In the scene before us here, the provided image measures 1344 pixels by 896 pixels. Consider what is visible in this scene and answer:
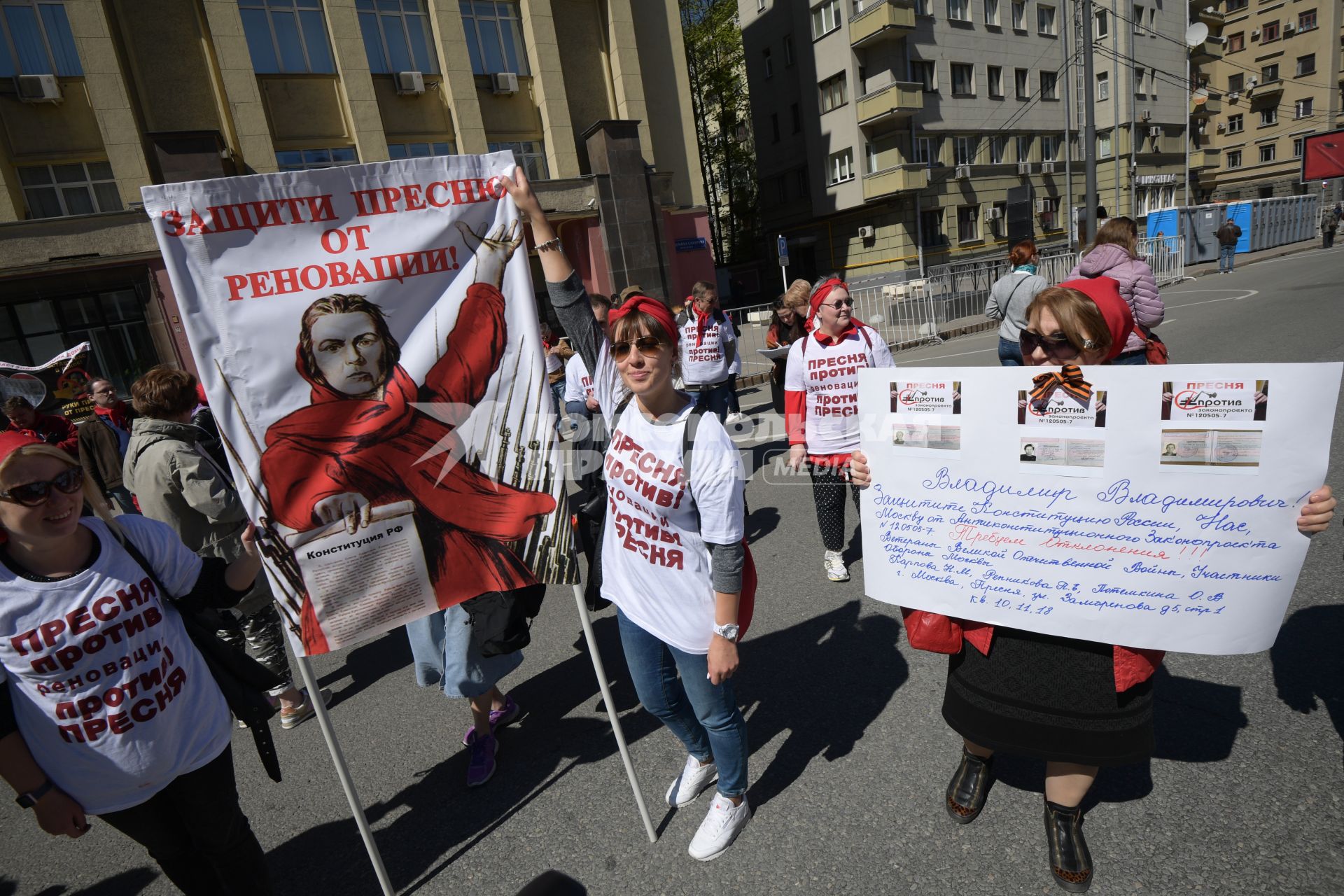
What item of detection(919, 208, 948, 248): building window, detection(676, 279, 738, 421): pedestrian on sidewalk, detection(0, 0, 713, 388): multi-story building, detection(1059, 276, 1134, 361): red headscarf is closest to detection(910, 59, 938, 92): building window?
detection(919, 208, 948, 248): building window

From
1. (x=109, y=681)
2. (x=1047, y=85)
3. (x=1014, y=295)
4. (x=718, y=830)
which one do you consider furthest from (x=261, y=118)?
(x=1047, y=85)

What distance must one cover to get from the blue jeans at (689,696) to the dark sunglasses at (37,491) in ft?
5.36

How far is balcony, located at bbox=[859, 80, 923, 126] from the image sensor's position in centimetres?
2730

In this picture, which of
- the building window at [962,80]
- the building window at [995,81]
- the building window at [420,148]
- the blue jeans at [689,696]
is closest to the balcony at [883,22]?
the building window at [962,80]

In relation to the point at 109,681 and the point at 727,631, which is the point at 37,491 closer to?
the point at 109,681

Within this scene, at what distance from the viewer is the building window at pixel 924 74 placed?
1140 inches

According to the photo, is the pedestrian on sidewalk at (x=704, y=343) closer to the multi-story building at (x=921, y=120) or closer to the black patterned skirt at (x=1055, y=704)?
the black patterned skirt at (x=1055, y=704)

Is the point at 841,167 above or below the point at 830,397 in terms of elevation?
above

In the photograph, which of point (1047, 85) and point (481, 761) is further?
point (1047, 85)

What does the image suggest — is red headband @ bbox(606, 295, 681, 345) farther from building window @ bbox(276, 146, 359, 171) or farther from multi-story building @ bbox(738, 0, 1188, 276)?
multi-story building @ bbox(738, 0, 1188, 276)

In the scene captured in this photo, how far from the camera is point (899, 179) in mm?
27812

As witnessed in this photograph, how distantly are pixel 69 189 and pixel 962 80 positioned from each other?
3277cm

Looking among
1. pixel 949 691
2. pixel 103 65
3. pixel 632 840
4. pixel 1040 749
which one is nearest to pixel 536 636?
pixel 632 840

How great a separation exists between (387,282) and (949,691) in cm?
235
